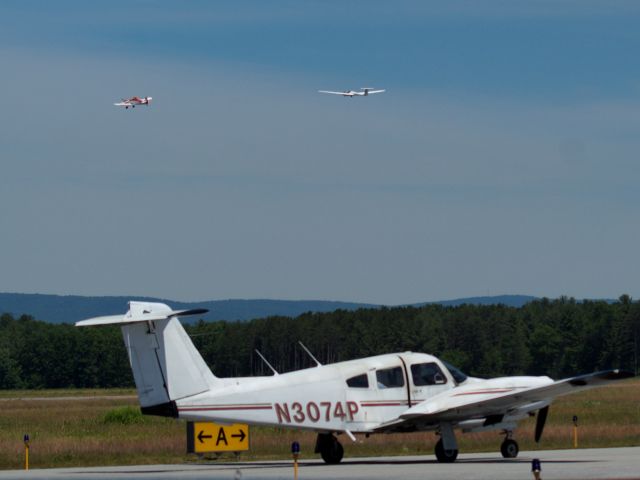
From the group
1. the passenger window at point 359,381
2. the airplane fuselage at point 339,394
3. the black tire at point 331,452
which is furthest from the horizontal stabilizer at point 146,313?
the black tire at point 331,452

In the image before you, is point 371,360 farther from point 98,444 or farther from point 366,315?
point 366,315

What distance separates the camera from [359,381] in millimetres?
29234

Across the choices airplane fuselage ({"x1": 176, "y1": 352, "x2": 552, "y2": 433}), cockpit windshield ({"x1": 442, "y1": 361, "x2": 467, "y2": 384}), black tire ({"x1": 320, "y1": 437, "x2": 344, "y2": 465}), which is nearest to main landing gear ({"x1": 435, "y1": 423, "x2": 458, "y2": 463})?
airplane fuselage ({"x1": 176, "y1": 352, "x2": 552, "y2": 433})

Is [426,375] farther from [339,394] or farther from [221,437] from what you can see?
[221,437]

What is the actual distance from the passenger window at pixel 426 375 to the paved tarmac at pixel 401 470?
176 cm

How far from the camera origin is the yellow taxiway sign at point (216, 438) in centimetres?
3189

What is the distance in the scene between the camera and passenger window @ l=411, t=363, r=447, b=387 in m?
29.6

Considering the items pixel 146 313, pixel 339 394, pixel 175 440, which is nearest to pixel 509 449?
pixel 339 394

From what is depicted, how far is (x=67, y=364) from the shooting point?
501ft

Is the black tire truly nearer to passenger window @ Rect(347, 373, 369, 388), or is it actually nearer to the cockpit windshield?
passenger window @ Rect(347, 373, 369, 388)

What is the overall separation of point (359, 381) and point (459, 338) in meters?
95.1

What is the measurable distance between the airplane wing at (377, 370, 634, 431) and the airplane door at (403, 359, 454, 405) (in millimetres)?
197

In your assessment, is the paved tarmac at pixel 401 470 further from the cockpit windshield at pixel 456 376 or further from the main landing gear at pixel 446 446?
the cockpit windshield at pixel 456 376

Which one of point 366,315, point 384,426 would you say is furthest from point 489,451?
point 366,315
